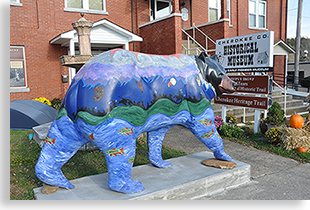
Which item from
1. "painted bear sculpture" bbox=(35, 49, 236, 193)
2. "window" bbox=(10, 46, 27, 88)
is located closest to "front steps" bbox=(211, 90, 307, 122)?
"painted bear sculpture" bbox=(35, 49, 236, 193)

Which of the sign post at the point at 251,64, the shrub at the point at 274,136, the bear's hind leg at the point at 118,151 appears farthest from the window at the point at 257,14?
the bear's hind leg at the point at 118,151

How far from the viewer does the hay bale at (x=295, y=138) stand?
5.91m

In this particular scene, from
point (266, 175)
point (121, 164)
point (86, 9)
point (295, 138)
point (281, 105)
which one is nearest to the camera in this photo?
point (121, 164)

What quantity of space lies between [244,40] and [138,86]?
5885 mm

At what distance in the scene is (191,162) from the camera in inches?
172

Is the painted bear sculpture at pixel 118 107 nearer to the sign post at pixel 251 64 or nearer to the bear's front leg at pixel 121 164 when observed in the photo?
the bear's front leg at pixel 121 164

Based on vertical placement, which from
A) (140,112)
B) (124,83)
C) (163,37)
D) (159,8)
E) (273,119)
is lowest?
(273,119)

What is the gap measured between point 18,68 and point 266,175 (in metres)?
10.6

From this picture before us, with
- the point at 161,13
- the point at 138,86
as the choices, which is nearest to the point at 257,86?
the point at 138,86

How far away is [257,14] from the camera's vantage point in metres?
17.3

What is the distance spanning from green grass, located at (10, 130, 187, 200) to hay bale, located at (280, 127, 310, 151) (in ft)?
8.22

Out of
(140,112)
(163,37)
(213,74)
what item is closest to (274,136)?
(213,74)

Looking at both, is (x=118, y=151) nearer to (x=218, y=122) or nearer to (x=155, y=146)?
(x=155, y=146)

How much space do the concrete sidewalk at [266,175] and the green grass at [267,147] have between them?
7.2 inches
